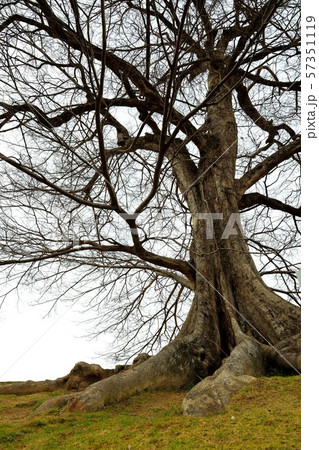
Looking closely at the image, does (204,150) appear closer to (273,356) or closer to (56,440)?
(273,356)

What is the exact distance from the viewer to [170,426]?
246 centimetres

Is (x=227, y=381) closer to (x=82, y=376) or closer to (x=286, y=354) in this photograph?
(x=286, y=354)

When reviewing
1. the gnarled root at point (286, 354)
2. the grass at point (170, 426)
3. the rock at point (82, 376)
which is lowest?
the grass at point (170, 426)

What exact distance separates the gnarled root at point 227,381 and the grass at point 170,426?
76 millimetres

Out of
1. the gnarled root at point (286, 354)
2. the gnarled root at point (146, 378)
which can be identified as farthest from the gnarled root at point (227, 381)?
the gnarled root at point (146, 378)

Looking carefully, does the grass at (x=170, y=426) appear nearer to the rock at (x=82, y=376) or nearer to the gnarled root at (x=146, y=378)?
the gnarled root at (x=146, y=378)

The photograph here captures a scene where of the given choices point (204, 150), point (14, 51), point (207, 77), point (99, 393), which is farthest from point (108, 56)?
point (99, 393)

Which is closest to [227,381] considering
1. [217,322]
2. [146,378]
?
[146,378]

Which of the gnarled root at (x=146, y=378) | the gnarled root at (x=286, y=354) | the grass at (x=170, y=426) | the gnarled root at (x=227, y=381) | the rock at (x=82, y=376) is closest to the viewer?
the grass at (x=170, y=426)

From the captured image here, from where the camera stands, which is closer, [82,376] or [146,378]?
[146,378]

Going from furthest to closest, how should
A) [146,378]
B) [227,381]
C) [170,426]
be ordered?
[146,378]
[227,381]
[170,426]

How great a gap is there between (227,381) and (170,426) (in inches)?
26.9

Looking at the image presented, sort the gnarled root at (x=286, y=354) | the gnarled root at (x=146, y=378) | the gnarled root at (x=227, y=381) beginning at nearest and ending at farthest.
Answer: the gnarled root at (x=227, y=381), the gnarled root at (x=146, y=378), the gnarled root at (x=286, y=354)

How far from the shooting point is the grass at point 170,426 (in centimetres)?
209
